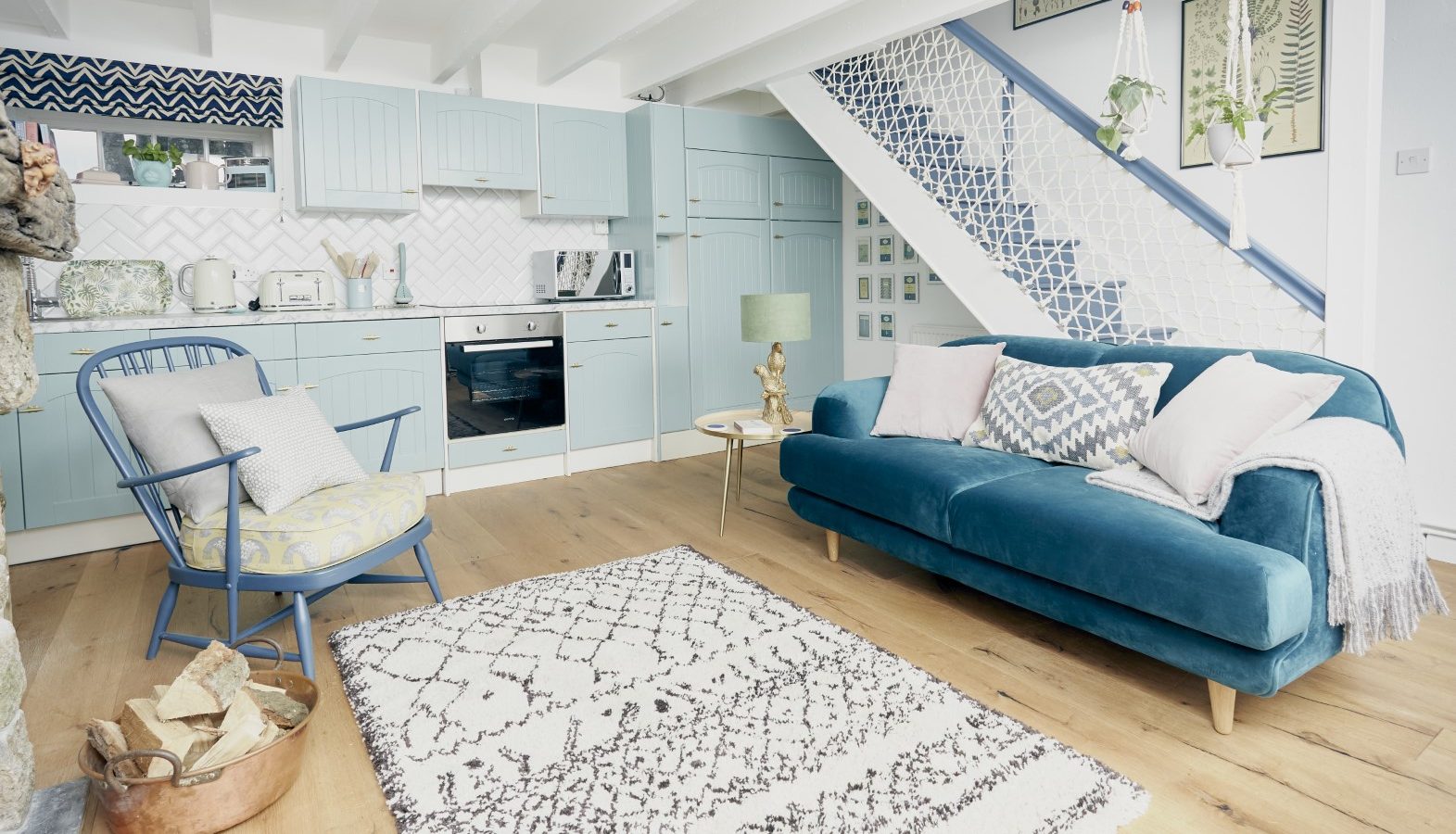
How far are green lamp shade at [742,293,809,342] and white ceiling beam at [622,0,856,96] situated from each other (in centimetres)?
136

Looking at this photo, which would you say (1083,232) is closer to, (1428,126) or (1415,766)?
(1428,126)

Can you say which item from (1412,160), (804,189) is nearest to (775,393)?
(804,189)

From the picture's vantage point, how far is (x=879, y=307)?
5.98 metres

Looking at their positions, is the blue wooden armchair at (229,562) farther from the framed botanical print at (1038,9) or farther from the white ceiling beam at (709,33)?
the framed botanical print at (1038,9)

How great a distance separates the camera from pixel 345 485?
2781 mm

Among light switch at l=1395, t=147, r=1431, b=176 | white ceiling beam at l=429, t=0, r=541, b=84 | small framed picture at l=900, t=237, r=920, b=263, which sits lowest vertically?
small framed picture at l=900, t=237, r=920, b=263

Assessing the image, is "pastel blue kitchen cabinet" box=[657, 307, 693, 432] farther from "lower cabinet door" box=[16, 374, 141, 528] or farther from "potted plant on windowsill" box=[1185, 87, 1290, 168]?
"potted plant on windowsill" box=[1185, 87, 1290, 168]

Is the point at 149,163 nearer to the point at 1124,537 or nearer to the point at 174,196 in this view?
the point at 174,196

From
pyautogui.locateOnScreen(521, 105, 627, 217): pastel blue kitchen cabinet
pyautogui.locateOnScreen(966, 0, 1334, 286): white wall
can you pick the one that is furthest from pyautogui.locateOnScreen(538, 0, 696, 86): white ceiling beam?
pyautogui.locateOnScreen(966, 0, 1334, 286): white wall

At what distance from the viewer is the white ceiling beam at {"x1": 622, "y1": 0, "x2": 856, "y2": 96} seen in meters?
4.09

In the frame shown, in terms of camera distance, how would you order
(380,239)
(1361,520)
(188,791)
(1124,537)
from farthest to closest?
(380,239) → (1124,537) → (1361,520) → (188,791)

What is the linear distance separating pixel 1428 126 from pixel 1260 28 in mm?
822

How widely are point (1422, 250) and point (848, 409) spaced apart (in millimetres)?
2317

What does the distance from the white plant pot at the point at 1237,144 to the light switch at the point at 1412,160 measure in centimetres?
104
